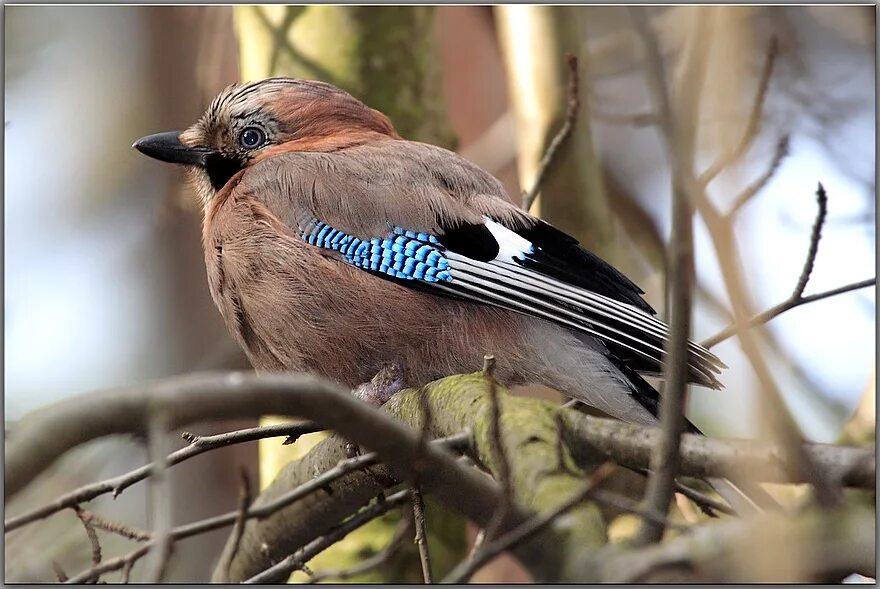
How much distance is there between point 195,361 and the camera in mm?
4238

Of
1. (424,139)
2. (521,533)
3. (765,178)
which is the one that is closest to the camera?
(521,533)

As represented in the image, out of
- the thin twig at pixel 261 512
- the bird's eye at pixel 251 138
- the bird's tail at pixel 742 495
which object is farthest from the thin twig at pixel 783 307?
the bird's eye at pixel 251 138

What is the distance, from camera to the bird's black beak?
3.36 metres

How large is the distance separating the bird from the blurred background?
30 centimetres

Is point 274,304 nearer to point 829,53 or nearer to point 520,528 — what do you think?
point 520,528

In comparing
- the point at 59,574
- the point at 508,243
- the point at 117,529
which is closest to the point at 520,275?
the point at 508,243

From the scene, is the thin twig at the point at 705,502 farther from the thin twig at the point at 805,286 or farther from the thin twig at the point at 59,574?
the thin twig at the point at 59,574

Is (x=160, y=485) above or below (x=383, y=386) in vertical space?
above

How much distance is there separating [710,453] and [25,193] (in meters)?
2.11

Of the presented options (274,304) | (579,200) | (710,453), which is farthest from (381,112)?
(710,453)

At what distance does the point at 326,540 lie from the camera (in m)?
2.77

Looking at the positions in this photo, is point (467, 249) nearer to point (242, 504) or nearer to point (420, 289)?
point (420, 289)

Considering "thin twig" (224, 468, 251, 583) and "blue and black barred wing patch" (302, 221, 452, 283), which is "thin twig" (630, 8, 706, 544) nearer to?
"thin twig" (224, 468, 251, 583)

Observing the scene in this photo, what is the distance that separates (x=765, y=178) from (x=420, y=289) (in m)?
0.98
